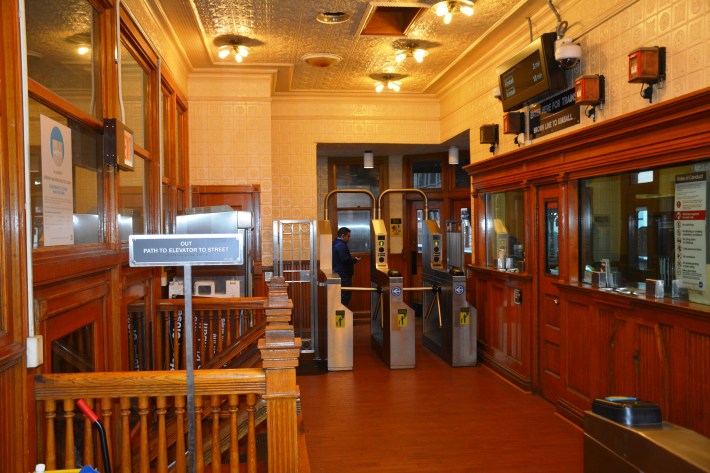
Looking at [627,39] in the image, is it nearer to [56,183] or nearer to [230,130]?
[56,183]

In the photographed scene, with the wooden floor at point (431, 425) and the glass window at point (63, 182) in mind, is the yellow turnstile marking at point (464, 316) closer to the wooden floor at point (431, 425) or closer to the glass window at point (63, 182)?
the wooden floor at point (431, 425)

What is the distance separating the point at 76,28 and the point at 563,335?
4.25m

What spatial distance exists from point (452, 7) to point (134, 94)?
2.72m

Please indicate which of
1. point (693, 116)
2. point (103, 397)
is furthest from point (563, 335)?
point (103, 397)

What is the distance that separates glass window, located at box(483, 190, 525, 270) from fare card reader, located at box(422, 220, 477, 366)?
498 millimetres

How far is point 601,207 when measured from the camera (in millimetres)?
4848

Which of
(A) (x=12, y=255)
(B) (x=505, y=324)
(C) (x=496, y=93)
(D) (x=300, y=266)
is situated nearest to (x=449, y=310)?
(B) (x=505, y=324)

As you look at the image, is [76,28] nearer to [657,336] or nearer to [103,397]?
[103,397]

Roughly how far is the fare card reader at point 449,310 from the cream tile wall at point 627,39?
5.68ft

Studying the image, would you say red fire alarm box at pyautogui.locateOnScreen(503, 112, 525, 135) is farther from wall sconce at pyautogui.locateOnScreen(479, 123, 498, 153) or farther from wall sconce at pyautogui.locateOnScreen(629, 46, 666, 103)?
wall sconce at pyautogui.locateOnScreen(629, 46, 666, 103)

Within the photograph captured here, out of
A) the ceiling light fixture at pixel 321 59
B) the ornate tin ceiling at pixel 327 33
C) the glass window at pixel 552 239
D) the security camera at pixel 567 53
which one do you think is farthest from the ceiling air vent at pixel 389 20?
the glass window at pixel 552 239

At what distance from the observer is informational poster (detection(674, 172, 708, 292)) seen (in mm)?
3662

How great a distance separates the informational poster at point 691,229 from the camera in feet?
12.0

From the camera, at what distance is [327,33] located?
601cm
